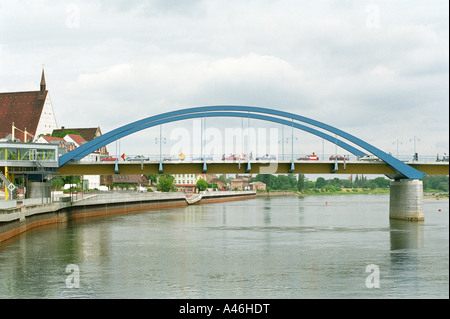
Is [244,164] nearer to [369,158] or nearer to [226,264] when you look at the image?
[369,158]

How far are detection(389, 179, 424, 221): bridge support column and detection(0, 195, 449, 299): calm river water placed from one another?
9742mm

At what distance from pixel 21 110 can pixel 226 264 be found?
99528 mm

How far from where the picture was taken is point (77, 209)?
71250 millimetres

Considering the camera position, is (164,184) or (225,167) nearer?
(225,167)

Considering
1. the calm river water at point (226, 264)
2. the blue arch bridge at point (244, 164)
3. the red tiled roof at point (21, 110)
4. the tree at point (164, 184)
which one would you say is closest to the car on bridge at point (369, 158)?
the blue arch bridge at point (244, 164)

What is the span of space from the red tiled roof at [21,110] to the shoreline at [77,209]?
32033 millimetres

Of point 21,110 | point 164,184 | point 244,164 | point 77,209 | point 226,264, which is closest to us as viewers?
point 226,264

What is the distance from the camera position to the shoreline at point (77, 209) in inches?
1753

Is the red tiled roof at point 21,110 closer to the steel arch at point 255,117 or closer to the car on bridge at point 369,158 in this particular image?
the steel arch at point 255,117

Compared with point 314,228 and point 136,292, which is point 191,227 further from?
point 136,292

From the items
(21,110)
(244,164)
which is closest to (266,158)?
(244,164)

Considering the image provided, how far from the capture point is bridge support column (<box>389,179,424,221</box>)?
211ft
